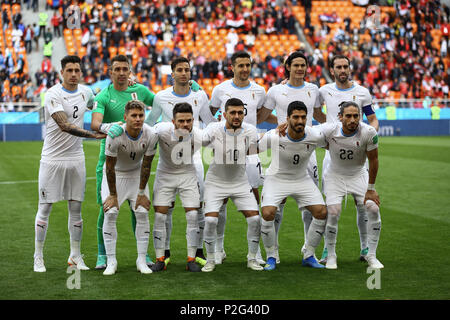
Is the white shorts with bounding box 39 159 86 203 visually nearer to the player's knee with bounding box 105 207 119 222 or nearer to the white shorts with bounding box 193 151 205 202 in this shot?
the player's knee with bounding box 105 207 119 222

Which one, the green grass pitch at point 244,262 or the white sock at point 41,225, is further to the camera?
the white sock at point 41,225

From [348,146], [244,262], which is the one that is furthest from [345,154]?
[244,262]

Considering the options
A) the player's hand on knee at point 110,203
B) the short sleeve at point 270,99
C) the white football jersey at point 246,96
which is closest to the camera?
the player's hand on knee at point 110,203

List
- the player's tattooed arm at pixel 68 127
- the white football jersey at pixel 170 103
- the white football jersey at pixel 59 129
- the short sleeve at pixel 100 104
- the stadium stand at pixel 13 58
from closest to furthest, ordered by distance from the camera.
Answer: the player's tattooed arm at pixel 68 127 < the white football jersey at pixel 59 129 < the short sleeve at pixel 100 104 < the white football jersey at pixel 170 103 < the stadium stand at pixel 13 58

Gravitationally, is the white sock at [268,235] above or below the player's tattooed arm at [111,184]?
below

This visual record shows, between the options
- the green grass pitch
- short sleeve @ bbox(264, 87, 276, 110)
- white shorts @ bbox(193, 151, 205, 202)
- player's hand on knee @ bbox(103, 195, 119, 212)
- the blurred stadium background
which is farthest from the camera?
the blurred stadium background

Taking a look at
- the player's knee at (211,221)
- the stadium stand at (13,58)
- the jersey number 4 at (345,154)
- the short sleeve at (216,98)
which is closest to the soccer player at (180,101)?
the short sleeve at (216,98)

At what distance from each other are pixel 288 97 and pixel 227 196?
5.08ft

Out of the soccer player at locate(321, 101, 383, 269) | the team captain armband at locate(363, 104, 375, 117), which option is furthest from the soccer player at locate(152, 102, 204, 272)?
the team captain armband at locate(363, 104, 375, 117)

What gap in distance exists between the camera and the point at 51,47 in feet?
103

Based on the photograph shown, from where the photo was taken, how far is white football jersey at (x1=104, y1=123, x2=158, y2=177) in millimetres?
7078

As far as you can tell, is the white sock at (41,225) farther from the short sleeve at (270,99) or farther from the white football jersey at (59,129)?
the short sleeve at (270,99)

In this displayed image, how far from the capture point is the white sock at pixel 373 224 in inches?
293
